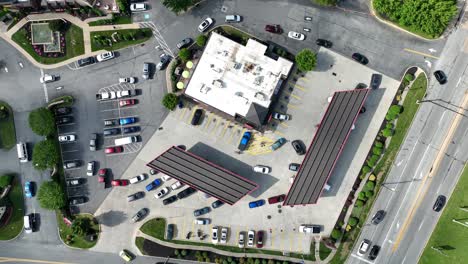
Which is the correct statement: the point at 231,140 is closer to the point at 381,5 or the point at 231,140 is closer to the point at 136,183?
the point at 136,183

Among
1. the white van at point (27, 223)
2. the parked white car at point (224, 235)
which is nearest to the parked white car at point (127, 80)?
the white van at point (27, 223)

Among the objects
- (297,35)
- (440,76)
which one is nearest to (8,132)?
(297,35)

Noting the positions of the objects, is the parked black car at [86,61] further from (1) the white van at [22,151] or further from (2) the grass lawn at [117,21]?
(1) the white van at [22,151]

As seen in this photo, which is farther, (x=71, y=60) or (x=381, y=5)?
(x=71, y=60)

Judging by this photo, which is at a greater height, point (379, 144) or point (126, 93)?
point (379, 144)

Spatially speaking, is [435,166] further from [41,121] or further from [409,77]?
[41,121]

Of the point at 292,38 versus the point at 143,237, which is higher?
the point at 292,38

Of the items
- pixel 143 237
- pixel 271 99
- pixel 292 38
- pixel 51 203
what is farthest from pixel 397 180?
pixel 51 203
